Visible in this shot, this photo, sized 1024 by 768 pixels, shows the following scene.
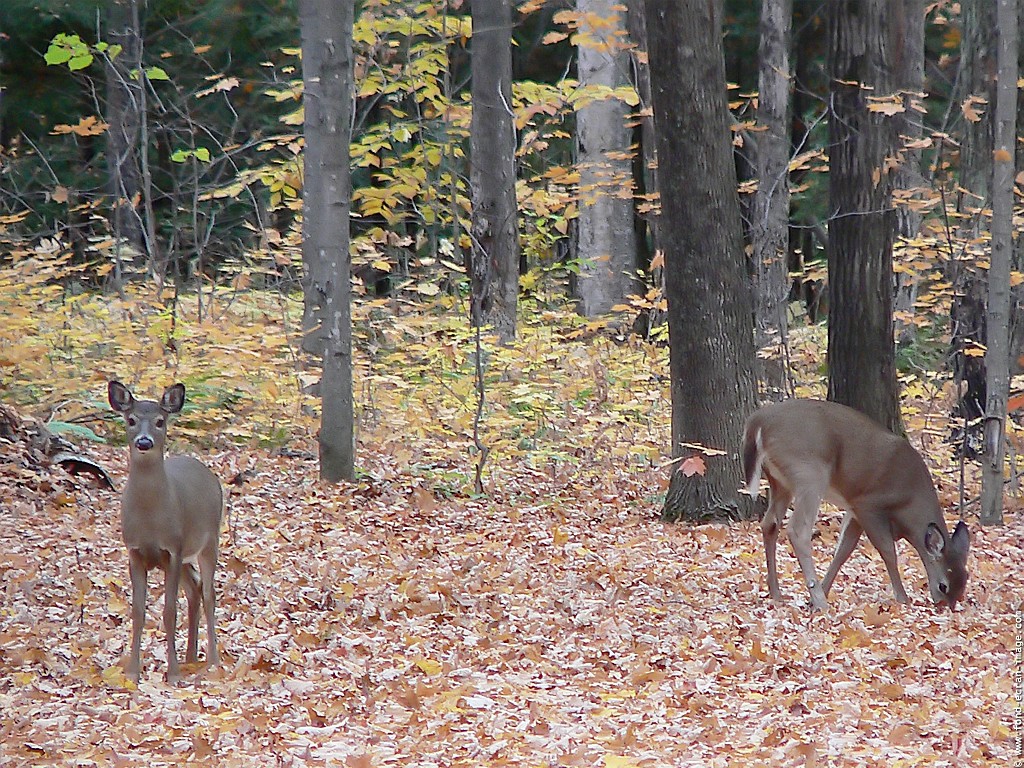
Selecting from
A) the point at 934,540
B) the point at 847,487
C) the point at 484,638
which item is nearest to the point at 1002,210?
the point at 847,487

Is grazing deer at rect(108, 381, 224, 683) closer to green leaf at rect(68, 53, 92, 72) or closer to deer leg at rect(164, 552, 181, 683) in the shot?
deer leg at rect(164, 552, 181, 683)

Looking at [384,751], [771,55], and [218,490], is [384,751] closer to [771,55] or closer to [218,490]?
[218,490]

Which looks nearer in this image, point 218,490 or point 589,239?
point 218,490

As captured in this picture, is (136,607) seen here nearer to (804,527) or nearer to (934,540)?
(804,527)

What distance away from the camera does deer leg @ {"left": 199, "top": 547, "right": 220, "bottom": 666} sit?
7.14 metres

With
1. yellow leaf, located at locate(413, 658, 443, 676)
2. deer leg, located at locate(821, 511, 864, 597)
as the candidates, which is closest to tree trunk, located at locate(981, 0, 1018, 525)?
deer leg, located at locate(821, 511, 864, 597)

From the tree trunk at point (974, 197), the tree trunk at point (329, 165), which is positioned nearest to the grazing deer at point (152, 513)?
the tree trunk at point (329, 165)

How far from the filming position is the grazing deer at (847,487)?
357 inches

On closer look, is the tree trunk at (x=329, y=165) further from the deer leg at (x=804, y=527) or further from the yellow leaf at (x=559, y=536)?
the deer leg at (x=804, y=527)

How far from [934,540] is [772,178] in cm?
1046

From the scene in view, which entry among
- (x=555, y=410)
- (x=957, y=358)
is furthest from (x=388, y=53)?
(x=957, y=358)

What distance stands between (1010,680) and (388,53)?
42.4 ft

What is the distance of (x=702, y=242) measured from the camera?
1123 centimetres

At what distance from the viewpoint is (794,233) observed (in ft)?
101
